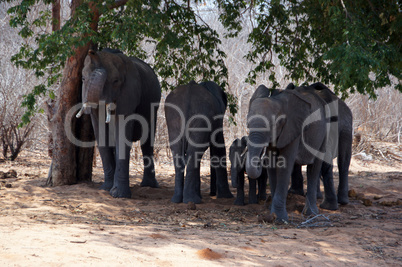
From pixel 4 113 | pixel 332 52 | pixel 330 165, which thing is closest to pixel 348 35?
pixel 332 52

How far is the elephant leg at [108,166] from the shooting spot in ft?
28.5

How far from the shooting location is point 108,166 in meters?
8.78

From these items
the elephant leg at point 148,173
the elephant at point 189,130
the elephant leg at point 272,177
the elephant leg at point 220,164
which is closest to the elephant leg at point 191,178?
the elephant at point 189,130

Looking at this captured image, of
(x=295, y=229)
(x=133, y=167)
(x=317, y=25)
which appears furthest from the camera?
(x=133, y=167)

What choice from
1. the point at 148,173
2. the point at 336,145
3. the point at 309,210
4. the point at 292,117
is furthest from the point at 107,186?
the point at 336,145

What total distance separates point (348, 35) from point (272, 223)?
109 inches

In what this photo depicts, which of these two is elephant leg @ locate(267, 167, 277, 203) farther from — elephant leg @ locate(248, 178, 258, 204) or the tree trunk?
the tree trunk

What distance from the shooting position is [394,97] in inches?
723

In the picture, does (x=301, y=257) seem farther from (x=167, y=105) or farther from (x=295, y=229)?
(x=167, y=105)

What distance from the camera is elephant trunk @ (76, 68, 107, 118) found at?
7660 millimetres

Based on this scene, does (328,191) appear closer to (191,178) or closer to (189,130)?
(191,178)

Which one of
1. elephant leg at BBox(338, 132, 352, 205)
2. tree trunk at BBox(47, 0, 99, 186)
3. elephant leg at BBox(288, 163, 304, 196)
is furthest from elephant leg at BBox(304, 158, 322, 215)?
tree trunk at BBox(47, 0, 99, 186)

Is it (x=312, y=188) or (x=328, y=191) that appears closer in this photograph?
(x=312, y=188)

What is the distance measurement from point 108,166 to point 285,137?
3489mm
